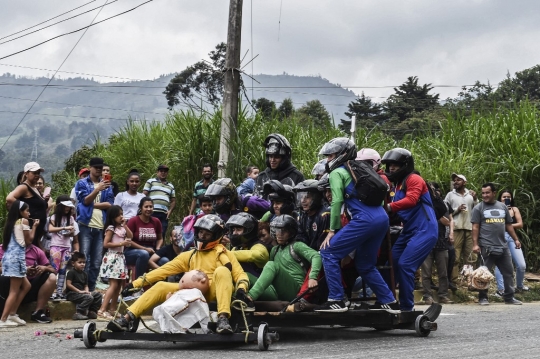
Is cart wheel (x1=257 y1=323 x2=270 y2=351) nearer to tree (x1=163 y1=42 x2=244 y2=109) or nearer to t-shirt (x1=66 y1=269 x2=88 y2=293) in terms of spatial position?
t-shirt (x1=66 y1=269 x2=88 y2=293)

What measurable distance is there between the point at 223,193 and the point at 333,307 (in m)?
2.27

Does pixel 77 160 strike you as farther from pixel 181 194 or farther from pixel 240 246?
pixel 240 246

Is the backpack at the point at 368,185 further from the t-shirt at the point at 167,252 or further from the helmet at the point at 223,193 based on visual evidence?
the t-shirt at the point at 167,252

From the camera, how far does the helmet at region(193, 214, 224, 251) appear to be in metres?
9.48

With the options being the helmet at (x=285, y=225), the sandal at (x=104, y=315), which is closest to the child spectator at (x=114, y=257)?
the sandal at (x=104, y=315)

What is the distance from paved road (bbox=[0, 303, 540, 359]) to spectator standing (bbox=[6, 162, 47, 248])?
1350mm

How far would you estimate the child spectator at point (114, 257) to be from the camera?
39.0ft

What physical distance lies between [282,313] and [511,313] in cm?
500

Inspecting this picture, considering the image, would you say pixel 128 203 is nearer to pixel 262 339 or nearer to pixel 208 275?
pixel 208 275

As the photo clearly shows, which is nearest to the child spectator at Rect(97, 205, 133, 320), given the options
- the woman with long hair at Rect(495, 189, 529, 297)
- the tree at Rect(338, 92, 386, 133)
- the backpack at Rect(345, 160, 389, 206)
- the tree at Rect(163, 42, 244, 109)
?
the backpack at Rect(345, 160, 389, 206)

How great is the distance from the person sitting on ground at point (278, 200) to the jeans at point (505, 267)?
19.2 ft

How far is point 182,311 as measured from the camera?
8898 mm

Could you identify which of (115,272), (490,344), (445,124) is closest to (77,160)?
(445,124)

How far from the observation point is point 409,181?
10.2 metres
